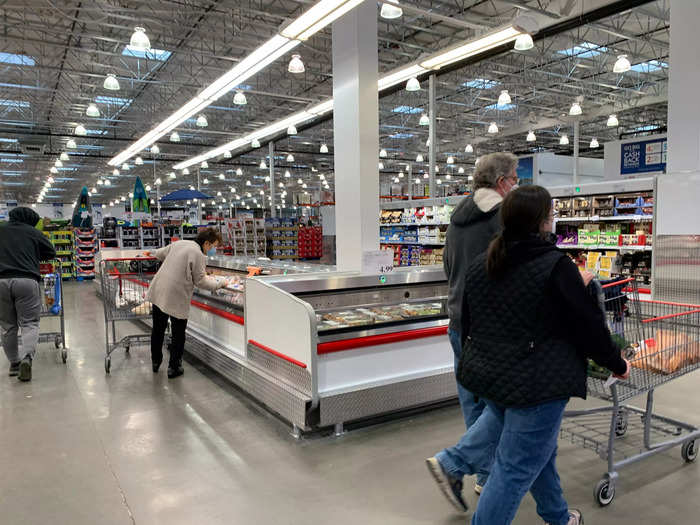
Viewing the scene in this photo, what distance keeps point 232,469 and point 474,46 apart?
5031 mm

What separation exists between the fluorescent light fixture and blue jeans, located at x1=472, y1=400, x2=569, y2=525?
460cm

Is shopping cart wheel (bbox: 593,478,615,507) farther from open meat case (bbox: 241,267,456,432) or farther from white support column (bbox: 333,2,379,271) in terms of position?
white support column (bbox: 333,2,379,271)

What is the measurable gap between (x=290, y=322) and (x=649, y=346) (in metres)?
2.37

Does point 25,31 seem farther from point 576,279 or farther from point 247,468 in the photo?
point 576,279

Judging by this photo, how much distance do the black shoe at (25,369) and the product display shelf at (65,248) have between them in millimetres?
13735

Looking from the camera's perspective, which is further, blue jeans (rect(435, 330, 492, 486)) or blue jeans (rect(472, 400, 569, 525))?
blue jeans (rect(435, 330, 492, 486))

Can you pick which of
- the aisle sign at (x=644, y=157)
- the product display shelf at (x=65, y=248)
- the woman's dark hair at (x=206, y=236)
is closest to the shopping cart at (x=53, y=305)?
the woman's dark hair at (x=206, y=236)

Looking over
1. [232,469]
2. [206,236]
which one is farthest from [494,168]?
[206,236]

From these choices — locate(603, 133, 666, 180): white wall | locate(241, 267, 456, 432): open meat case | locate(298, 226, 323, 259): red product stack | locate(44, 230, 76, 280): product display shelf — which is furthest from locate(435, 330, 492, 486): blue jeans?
locate(44, 230, 76, 280): product display shelf

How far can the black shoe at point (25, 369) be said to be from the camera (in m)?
5.39

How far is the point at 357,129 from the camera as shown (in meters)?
5.62

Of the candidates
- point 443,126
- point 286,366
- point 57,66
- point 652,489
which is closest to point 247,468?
point 286,366

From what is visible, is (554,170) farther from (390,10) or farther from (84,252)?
(84,252)

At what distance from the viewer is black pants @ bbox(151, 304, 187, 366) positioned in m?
5.41
